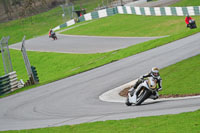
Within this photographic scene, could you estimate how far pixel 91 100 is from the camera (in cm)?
1753

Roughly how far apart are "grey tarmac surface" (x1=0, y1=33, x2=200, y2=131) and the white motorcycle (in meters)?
0.28

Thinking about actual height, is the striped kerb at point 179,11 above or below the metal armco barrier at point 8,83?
below

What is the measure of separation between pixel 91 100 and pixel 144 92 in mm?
3785

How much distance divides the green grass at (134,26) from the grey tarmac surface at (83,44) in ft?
6.15

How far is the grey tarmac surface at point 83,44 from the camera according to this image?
3828 cm

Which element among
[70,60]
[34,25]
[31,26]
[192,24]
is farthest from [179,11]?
[34,25]

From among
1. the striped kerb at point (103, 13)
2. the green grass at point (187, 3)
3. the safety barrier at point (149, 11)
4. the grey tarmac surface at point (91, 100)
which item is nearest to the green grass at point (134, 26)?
the safety barrier at point (149, 11)

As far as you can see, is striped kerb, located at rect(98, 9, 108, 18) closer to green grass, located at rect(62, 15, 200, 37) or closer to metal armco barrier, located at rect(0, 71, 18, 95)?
green grass, located at rect(62, 15, 200, 37)

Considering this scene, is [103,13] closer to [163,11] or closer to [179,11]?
[163,11]

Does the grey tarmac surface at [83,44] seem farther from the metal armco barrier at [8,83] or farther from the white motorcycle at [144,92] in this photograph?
the white motorcycle at [144,92]

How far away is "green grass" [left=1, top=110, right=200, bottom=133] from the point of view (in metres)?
9.79

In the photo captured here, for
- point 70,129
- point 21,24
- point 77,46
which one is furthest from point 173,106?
point 21,24

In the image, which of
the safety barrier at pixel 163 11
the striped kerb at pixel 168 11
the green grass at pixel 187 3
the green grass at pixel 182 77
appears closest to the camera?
the green grass at pixel 182 77

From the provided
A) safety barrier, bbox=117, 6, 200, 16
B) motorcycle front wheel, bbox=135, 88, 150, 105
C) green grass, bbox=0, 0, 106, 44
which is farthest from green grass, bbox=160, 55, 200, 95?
green grass, bbox=0, 0, 106, 44
